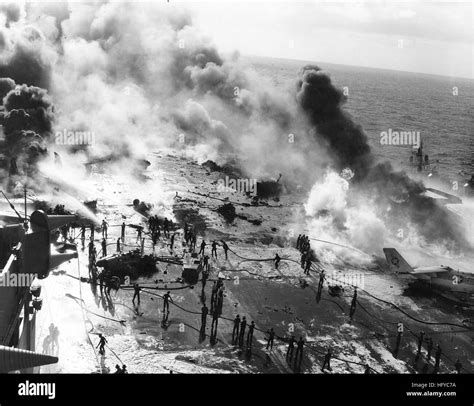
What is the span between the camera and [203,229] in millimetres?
37156

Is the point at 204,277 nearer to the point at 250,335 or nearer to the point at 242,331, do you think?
the point at 242,331

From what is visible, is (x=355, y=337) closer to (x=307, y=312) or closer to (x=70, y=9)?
(x=307, y=312)

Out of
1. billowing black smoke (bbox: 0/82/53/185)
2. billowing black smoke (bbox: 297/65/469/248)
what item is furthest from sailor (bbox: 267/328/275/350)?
billowing black smoke (bbox: 0/82/53/185)

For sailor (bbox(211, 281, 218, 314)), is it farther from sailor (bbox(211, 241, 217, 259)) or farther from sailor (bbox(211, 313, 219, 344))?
sailor (bbox(211, 241, 217, 259))

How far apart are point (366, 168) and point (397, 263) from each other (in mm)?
17303

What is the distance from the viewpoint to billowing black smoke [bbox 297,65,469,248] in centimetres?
4150

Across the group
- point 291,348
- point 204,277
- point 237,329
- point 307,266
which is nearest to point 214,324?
point 237,329

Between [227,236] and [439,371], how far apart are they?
1803 centimetres

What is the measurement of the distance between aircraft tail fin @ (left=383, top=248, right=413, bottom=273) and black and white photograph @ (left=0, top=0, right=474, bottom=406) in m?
0.15

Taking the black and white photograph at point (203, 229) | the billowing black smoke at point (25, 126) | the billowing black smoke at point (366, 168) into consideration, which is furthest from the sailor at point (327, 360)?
the billowing black smoke at point (25, 126)

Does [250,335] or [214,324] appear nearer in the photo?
[250,335]

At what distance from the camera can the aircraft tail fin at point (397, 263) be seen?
31000mm

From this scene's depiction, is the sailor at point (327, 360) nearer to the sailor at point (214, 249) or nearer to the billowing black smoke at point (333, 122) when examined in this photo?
the sailor at point (214, 249)
